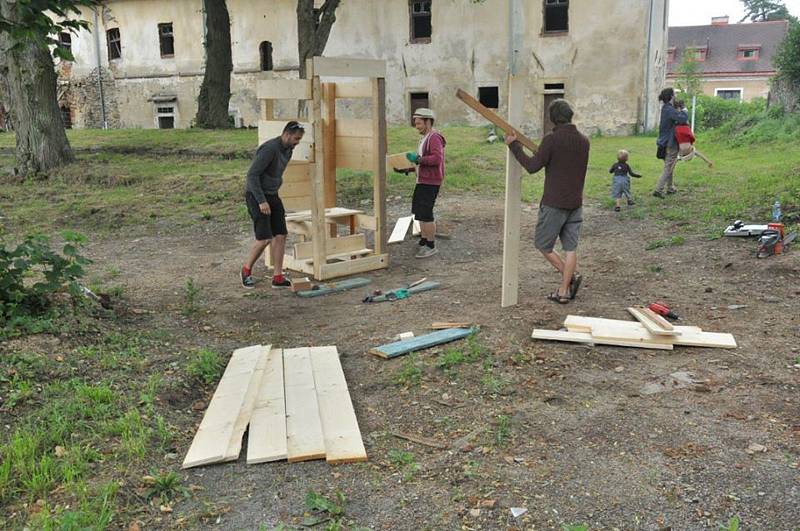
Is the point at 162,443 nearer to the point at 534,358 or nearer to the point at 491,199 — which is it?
the point at 534,358

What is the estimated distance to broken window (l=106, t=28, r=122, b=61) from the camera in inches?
1382

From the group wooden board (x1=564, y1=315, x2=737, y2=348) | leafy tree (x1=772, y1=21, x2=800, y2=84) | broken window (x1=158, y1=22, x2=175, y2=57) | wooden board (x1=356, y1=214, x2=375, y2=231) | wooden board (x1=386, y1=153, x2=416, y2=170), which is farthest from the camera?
broken window (x1=158, y1=22, x2=175, y2=57)

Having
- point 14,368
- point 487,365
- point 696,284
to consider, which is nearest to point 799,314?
point 696,284

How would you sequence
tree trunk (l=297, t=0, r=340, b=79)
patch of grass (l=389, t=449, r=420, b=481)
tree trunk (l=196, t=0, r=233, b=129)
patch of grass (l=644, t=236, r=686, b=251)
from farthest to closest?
1. tree trunk (l=196, t=0, r=233, b=129)
2. tree trunk (l=297, t=0, r=340, b=79)
3. patch of grass (l=644, t=236, r=686, b=251)
4. patch of grass (l=389, t=449, r=420, b=481)

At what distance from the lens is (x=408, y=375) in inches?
210

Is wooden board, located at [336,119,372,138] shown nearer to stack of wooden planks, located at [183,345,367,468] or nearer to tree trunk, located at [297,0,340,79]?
stack of wooden planks, located at [183,345,367,468]

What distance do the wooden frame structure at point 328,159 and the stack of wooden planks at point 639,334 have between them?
3.33 m

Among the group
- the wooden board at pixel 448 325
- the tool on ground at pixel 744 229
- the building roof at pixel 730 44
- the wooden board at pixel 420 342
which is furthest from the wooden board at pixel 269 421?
the building roof at pixel 730 44

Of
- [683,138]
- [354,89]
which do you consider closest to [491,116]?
[354,89]

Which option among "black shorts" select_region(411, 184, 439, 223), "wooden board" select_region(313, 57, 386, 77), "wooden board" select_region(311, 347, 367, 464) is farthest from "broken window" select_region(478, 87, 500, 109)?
"wooden board" select_region(311, 347, 367, 464)

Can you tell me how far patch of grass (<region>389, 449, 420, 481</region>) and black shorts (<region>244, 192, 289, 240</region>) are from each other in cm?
429

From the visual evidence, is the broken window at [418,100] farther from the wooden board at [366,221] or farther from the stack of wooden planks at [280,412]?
the stack of wooden planks at [280,412]

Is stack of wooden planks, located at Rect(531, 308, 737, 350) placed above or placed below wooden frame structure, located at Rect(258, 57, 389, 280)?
below

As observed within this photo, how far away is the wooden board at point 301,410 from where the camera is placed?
165 inches
